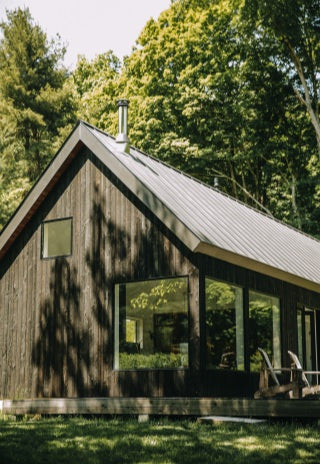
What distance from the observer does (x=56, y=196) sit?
45.8ft

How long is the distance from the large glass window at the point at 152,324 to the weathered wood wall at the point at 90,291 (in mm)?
163

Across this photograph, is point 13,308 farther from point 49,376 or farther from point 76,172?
point 76,172

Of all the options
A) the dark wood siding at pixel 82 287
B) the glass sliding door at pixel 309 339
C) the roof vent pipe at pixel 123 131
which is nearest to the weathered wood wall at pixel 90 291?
the dark wood siding at pixel 82 287

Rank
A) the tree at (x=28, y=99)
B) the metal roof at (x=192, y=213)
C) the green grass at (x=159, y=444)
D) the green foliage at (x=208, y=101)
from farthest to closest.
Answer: the tree at (x=28, y=99)
the green foliage at (x=208, y=101)
the metal roof at (x=192, y=213)
the green grass at (x=159, y=444)

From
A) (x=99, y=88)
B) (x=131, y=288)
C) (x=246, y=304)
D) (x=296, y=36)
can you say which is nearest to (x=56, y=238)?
(x=131, y=288)

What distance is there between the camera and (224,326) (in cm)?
1242

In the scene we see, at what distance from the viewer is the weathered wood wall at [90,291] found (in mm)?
11789

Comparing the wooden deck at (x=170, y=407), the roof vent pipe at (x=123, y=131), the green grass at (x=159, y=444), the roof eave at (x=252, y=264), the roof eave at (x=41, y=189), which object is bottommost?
the green grass at (x=159, y=444)

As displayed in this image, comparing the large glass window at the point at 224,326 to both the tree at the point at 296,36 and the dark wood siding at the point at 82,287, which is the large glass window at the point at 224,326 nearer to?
the dark wood siding at the point at 82,287

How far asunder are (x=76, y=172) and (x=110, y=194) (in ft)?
3.59

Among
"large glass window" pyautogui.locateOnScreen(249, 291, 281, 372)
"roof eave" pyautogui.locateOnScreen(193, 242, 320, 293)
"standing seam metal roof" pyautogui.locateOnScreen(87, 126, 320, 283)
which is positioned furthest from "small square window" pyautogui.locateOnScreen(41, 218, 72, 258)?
"large glass window" pyautogui.locateOnScreen(249, 291, 281, 372)

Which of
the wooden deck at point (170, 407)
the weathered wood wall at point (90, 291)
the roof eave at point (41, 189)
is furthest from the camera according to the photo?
the roof eave at point (41, 189)

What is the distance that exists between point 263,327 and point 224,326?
186cm

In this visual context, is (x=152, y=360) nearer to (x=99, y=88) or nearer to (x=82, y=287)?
(x=82, y=287)
